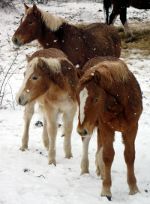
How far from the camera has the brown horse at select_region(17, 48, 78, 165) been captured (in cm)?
570

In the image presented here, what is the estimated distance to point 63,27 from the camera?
330 inches

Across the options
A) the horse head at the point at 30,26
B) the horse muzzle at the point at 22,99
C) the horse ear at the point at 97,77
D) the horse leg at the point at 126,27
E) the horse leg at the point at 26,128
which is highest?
the horse ear at the point at 97,77

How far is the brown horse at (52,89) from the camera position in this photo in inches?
224

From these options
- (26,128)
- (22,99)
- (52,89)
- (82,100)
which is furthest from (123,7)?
(82,100)

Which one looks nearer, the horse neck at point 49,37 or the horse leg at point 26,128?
the horse leg at point 26,128

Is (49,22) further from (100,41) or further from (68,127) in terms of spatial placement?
(68,127)

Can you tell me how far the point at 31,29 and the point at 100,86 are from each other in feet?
13.4

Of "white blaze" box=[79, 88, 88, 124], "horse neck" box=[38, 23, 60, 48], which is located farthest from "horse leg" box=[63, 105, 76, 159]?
"horse neck" box=[38, 23, 60, 48]

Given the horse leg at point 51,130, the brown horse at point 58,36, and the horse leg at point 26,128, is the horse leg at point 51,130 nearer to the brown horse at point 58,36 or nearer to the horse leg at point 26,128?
the horse leg at point 26,128

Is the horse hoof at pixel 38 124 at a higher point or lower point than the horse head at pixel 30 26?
lower

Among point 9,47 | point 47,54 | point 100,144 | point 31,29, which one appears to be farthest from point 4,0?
point 100,144

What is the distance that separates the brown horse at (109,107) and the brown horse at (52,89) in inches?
42.2

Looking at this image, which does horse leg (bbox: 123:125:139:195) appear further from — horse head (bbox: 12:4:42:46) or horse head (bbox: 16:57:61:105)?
horse head (bbox: 12:4:42:46)

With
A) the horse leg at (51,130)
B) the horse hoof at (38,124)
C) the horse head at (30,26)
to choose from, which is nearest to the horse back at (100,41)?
the horse head at (30,26)
